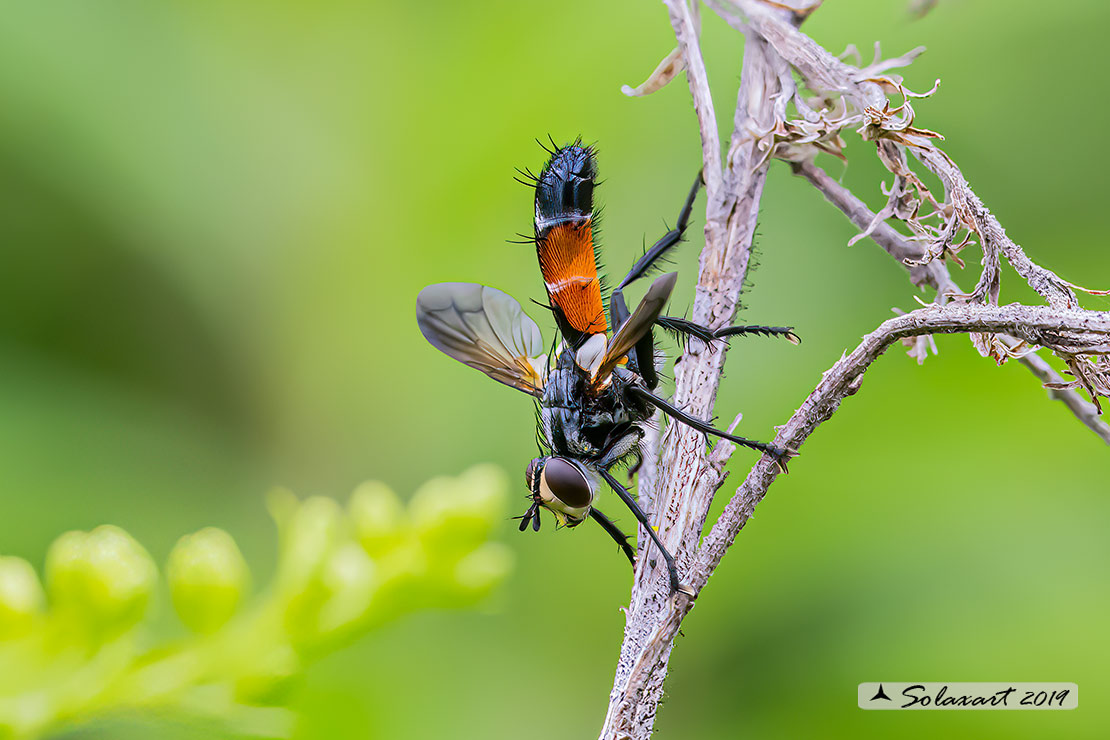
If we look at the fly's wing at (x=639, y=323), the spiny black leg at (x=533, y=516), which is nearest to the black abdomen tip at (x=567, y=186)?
the fly's wing at (x=639, y=323)

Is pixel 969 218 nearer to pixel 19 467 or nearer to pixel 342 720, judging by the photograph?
pixel 342 720

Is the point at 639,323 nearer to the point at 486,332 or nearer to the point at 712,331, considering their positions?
the point at 712,331

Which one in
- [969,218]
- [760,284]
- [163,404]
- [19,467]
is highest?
[760,284]

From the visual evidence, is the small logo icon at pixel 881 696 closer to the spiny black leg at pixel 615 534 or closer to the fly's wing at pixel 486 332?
the spiny black leg at pixel 615 534

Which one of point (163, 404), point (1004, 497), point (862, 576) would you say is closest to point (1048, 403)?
point (1004, 497)

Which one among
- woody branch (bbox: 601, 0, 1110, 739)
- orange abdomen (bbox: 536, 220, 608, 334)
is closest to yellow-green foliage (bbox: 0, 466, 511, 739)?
woody branch (bbox: 601, 0, 1110, 739)

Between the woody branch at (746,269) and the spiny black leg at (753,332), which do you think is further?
the spiny black leg at (753,332)
